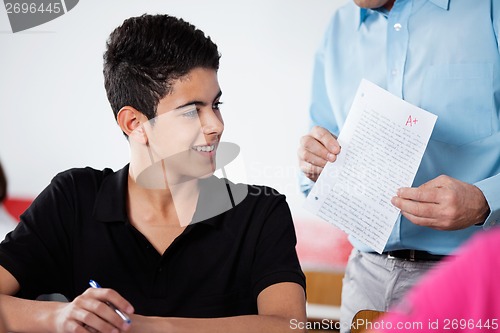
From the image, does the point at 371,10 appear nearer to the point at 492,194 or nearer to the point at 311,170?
the point at 311,170

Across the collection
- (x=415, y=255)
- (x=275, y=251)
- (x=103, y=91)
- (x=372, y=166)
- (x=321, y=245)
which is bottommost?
(x=321, y=245)

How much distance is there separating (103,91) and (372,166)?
61.3 inches

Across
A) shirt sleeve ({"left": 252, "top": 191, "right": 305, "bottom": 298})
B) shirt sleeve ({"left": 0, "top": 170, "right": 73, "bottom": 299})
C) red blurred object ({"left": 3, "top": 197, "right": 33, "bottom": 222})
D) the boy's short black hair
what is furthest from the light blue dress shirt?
red blurred object ({"left": 3, "top": 197, "right": 33, "bottom": 222})

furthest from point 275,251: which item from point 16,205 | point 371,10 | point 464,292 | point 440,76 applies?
point 16,205

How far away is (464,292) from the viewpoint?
42cm

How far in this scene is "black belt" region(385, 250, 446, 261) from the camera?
67.3 inches

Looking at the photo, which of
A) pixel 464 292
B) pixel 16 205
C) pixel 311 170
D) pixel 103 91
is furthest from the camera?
pixel 16 205

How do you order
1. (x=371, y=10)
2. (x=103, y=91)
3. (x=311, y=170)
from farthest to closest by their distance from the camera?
(x=103, y=91) < (x=371, y=10) < (x=311, y=170)

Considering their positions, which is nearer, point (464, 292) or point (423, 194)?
point (464, 292)

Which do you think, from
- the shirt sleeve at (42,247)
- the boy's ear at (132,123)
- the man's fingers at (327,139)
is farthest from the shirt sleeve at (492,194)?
the shirt sleeve at (42,247)

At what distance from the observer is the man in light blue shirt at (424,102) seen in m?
1.62

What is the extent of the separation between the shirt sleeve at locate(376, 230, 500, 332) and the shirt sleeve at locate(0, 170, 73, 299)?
1.14 meters

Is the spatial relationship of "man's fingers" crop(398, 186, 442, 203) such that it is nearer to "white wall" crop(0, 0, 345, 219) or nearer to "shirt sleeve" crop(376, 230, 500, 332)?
"shirt sleeve" crop(376, 230, 500, 332)

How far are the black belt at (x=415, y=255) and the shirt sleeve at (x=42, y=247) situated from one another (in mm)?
823
